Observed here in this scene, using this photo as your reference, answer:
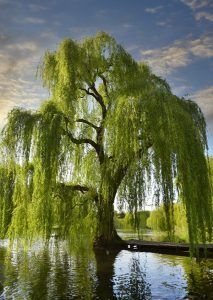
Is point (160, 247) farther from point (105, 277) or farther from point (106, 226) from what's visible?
Answer: point (105, 277)

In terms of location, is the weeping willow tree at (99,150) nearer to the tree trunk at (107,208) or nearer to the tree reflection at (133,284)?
the tree trunk at (107,208)

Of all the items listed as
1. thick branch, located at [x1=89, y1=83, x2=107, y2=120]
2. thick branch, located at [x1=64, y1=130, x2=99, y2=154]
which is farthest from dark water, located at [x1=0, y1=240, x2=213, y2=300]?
thick branch, located at [x1=89, y1=83, x2=107, y2=120]

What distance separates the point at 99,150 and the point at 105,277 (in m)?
6.53

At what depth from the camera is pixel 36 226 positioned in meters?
14.1

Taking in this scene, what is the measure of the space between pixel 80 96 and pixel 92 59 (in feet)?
6.29

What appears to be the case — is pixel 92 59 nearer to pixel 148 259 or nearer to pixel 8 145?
pixel 8 145

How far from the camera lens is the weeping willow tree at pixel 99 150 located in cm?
1233

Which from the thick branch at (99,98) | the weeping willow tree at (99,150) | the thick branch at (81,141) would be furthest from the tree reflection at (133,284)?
the thick branch at (99,98)

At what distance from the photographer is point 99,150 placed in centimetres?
1752

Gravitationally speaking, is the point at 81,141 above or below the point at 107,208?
above

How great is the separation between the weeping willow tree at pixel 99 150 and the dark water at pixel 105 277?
4.61 ft

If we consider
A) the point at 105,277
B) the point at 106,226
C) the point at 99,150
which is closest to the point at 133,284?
the point at 105,277

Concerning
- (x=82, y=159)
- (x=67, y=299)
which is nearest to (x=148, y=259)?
(x=82, y=159)

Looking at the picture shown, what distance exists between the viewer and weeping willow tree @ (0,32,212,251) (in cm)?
1233
